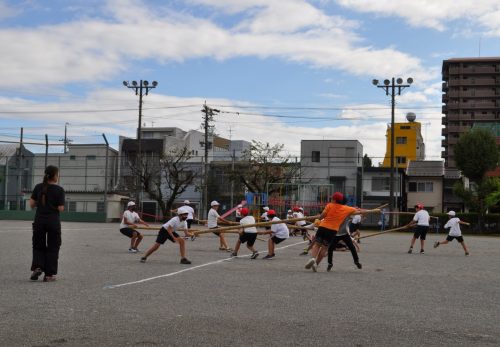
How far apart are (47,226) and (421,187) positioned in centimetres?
5974

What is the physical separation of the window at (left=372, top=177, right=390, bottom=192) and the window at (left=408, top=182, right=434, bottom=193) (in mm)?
4947

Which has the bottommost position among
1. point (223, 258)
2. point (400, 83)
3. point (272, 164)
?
point (223, 258)

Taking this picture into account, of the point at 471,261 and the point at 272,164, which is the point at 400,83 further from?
the point at 471,261

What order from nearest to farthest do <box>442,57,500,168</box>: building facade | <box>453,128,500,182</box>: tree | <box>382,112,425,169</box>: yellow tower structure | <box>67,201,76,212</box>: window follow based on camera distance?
<box>453,128,500,182</box>: tree
<box>67,201,76,212</box>: window
<box>382,112,425,169</box>: yellow tower structure
<box>442,57,500,168</box>: building facade

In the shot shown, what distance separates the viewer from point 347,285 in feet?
35.0

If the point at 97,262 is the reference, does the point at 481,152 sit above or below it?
above

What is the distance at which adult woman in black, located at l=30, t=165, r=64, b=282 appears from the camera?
396 inches

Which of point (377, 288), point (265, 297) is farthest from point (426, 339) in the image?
point (377, 288)

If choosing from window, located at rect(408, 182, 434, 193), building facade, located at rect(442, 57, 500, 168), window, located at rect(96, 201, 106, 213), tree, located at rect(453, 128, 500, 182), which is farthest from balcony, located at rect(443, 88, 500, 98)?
window, located at rect(96, 201, 106, 213)

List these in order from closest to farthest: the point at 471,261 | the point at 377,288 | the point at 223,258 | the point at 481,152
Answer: the point at 377,288
the point at 223,258
the point at 471,261
the point at 481,152

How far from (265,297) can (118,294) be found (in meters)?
2.00

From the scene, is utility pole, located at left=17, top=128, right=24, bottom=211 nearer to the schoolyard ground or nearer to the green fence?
the green fence

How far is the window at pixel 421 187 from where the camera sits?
6600 cm

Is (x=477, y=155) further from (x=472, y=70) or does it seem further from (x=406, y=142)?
(x=472, y=70)
